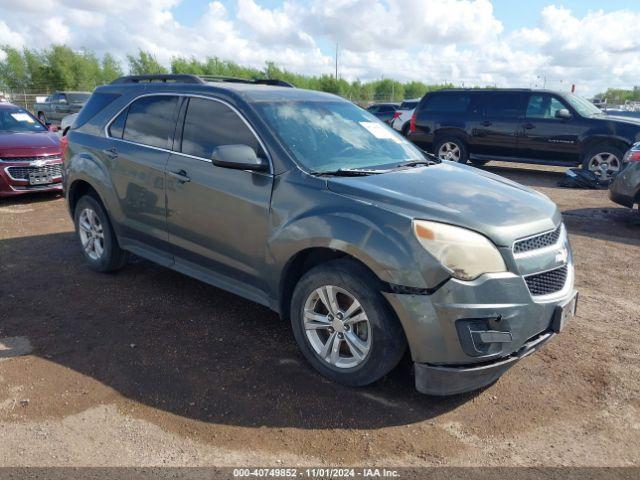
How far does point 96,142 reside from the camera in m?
4.98

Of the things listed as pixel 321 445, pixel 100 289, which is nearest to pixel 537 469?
pixel 321 445

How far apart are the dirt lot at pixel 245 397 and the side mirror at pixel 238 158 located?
1.31m

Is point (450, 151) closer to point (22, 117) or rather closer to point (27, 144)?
point (27, 144)

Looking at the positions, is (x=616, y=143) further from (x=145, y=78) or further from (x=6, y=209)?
(x=6, y=209)

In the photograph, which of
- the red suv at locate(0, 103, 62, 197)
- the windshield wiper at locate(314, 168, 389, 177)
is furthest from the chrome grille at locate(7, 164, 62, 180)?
the windshield wiper at locate(314, 168, 389, 177)

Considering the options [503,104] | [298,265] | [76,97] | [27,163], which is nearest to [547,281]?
[298,265]

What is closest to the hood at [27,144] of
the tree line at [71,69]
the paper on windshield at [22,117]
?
the paper on windshield at [22,117]

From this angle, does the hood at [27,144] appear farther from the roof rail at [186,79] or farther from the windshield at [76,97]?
the windshield at [76,97]

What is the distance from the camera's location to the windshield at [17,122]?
935 cm

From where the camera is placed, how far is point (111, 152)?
15.7 feet

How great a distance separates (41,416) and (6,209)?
632 centimetres

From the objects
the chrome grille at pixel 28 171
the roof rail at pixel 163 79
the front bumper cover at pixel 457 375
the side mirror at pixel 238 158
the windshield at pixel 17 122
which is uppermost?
the roof rail at pixel 163 79

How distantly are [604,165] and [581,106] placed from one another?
4.95 feet

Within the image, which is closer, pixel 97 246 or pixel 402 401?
pixel 402 401
